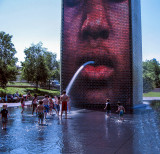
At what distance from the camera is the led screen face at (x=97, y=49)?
20938 millimetres

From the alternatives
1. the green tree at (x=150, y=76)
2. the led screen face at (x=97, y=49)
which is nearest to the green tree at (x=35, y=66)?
the led screen face at (x=97, y=49)

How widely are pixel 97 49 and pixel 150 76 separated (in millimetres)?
43661

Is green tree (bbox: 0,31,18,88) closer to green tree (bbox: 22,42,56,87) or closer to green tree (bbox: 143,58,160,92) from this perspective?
green tree (bbox: 22,42,56,87)

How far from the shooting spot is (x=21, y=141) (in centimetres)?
618

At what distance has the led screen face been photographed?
20.9 meters

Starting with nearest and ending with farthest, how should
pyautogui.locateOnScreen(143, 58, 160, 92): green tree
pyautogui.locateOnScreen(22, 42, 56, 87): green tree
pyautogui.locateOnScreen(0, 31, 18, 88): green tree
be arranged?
pyautogui.locateOnScreen(0, 31, 18, 88): green tree < pyautogui.locateOnScreen(22, 42, 56, 87): green tree < pyautogui.locateOnScreen(143, 58, 160, 92): green tree

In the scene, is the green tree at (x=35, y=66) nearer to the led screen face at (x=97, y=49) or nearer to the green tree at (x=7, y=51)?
the green tree at (x=7, y=51)

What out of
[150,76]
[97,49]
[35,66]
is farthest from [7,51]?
[150,76]

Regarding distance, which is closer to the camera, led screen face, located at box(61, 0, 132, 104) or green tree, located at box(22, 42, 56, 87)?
led screen face, located at box(61, 0, 132, 104)

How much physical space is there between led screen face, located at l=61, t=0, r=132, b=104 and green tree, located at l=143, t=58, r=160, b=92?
131ft

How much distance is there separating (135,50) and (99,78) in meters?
4.99

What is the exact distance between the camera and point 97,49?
21438mm

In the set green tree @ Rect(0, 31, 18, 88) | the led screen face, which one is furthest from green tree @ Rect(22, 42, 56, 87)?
the led screen face

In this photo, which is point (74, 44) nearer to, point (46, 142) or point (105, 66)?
point (105, 66)
